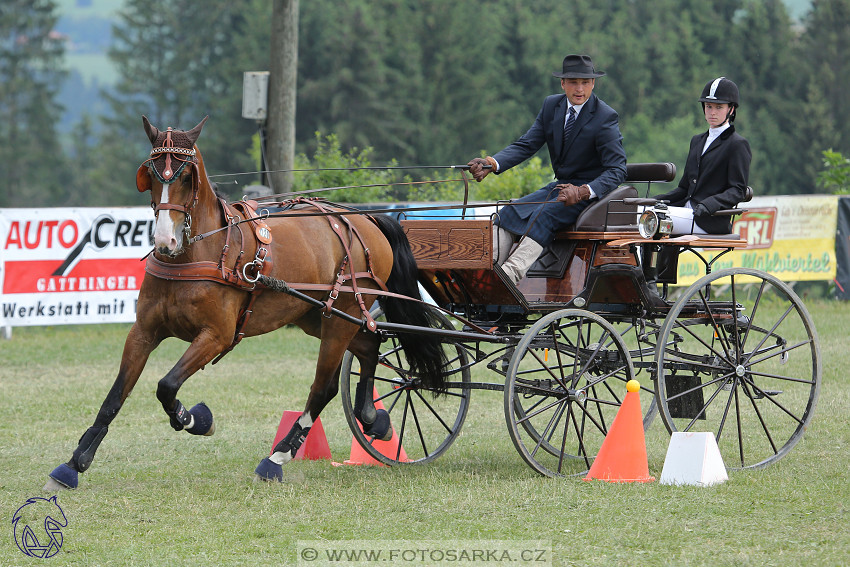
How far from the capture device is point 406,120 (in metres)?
44.4

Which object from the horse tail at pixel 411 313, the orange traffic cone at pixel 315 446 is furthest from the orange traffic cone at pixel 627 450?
the orange traffic cone at pixel 315 446

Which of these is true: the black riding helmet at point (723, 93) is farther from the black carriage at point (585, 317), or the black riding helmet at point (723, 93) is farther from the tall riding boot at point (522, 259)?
the tall riding boot at point (522, 259)

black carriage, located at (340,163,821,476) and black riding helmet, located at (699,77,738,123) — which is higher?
black riding helmet, located at (699,77,738,123)

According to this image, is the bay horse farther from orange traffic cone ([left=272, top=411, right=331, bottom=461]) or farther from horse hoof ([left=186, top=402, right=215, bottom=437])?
orange traffic cone ([left=272, top=411, right=331, bottom=461])

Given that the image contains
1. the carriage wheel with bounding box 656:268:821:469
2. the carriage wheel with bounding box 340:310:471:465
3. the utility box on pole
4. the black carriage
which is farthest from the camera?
the utility box on pole

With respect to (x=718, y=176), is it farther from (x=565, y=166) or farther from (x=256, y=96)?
(x=256, y=96)

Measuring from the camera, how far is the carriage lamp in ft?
21.6

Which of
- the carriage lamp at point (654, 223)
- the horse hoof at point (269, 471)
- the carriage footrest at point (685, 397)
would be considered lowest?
the horse hoof at point (269, 471)

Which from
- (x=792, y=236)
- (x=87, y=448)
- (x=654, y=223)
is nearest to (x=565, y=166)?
(x=654, y=223)

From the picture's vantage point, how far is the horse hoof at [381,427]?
694cm

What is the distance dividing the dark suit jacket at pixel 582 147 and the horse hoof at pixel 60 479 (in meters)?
3.01

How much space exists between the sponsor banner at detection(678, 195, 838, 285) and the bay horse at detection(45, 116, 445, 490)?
8955 millimetres

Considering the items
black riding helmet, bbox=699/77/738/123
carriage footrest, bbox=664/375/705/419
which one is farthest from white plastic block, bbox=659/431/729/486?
black riding helmet, bbox=699/77/738/123

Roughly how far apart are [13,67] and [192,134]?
5013 centimetres
